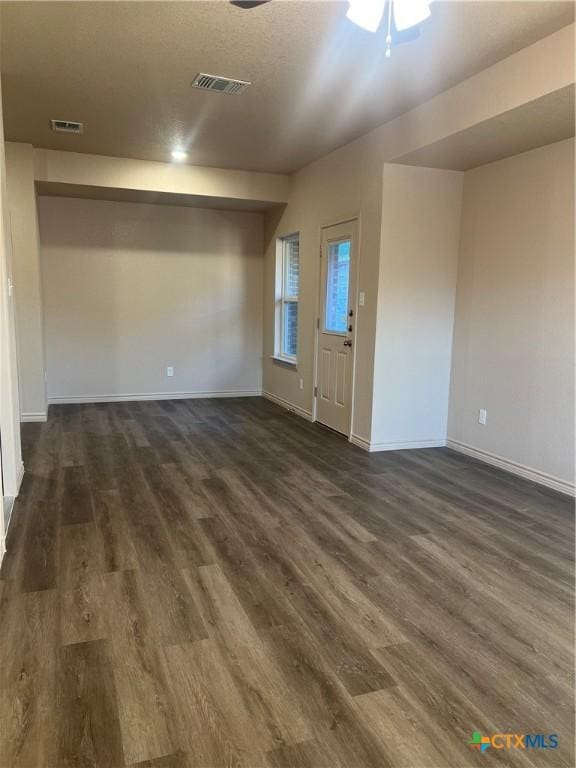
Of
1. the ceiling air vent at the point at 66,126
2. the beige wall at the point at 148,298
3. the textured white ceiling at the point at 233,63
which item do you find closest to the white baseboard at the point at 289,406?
the beige wall at the point at 148,298

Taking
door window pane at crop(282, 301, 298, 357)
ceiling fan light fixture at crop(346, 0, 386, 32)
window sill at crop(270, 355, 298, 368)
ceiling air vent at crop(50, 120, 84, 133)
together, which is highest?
ceiling air vent at crop(50, 120, 84, 133)

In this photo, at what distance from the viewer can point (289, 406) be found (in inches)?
244

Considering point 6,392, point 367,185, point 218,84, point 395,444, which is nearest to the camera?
point 6,392

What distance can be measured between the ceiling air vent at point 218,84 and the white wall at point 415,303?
1.36 metres

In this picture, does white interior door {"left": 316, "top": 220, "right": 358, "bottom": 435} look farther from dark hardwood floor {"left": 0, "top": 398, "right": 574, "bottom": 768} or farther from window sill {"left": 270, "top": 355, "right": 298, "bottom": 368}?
dark hardwood floor {"left": 0, "top": 398, "right": 574, "bottom": 768}

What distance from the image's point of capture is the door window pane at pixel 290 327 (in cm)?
635

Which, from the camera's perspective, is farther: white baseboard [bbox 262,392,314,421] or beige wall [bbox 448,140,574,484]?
white baseboard [bbox 262,392,314,421]

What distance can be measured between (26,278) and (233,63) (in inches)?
122

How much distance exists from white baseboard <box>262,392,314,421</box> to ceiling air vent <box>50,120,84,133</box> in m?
3.39

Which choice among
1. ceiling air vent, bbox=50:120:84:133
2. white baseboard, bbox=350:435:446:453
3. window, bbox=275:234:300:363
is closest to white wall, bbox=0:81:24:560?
ceiling air vent, bbox=50:120:84:133

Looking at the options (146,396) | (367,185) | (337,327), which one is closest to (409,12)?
(367,185)

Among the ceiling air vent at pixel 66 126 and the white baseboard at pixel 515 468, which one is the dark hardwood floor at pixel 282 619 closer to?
the white baseboard at pixel 515 468

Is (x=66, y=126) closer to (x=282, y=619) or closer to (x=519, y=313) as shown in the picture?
(x=519, y=313)

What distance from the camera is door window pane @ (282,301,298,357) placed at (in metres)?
6.35
